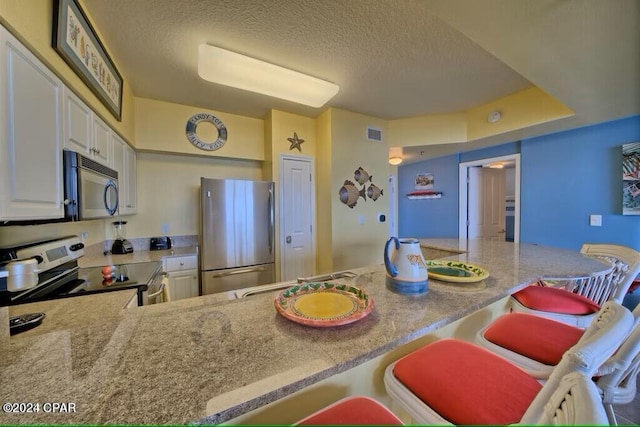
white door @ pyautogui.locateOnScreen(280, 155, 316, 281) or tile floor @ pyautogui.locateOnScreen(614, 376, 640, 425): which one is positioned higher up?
white door @ pyautogui.locateOnScreen(280, 155, 316, 281)

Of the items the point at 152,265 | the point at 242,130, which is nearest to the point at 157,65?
the point at 242,130

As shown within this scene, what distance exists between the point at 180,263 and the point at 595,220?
14.9ft

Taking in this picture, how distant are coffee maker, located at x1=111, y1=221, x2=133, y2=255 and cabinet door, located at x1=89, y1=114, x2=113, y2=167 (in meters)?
0.99

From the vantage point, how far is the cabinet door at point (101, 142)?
1.65m

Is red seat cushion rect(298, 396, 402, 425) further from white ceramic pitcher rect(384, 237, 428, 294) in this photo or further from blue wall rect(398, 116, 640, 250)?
blue wall rect(398, 116, 640, 250)

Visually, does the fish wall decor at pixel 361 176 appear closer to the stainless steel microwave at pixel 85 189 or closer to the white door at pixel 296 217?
the white door at pixel 296 217

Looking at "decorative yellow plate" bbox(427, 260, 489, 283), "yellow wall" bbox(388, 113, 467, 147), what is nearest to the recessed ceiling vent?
"yellow wall" bbox(388, 113, 467, 147)

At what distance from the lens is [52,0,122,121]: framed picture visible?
120cm

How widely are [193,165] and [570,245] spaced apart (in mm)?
4799

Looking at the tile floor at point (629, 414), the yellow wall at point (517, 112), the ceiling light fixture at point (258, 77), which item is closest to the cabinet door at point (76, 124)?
the ceiling light fixture at point (258, 77)

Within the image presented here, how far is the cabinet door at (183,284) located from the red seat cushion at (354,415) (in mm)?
2409

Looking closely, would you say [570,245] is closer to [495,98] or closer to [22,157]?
[495,98]

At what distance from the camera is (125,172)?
237cm

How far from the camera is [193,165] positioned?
3207mm
